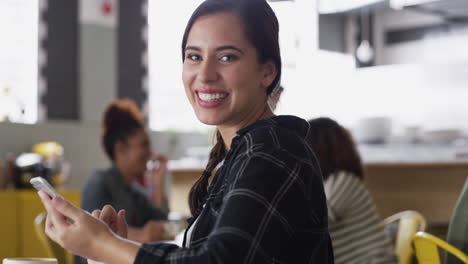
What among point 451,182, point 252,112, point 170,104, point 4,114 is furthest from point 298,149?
point 170,104

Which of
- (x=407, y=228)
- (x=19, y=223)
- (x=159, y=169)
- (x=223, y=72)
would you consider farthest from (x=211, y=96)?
(x=19, y=223)

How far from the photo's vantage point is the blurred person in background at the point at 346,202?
93.6 inches

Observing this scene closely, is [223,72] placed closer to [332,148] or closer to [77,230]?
[77,230]

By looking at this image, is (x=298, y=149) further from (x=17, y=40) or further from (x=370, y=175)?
(x=17, y=40)

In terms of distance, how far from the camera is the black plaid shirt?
861 millimetres

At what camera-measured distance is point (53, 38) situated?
5.46 metres

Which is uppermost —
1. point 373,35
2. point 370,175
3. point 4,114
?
point 373,35

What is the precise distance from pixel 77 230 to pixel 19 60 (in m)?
4.64

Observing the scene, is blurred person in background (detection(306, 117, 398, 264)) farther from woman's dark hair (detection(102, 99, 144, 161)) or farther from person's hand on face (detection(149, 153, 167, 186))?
person's hand on face (detection(149, 153, 167, 186))

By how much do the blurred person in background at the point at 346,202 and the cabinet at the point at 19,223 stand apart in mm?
2567

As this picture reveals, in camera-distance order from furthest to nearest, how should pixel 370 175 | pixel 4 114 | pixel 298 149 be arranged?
pixel 4 114
pixel 370 175
pixel 298 149

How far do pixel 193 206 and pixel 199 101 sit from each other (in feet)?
0.89

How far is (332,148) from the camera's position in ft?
8.05

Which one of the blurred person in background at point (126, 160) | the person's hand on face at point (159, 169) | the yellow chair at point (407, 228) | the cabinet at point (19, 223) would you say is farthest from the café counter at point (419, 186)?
the cabinet at point (19, 223)
